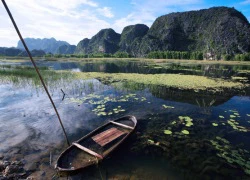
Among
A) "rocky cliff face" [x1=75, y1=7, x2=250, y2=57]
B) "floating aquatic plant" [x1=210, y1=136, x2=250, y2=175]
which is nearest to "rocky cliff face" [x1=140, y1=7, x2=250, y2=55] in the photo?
"rocky cliff face" [x1=75, y1=7, x2=250, y2=57]

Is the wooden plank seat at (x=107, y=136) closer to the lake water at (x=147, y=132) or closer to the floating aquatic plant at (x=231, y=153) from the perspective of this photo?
the lake water at (x=147, y=132)

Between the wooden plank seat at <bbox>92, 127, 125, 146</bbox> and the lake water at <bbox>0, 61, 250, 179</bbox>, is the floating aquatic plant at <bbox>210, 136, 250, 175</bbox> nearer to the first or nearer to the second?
the lake water at <bbox>0, 61, 250, 179</bbox>

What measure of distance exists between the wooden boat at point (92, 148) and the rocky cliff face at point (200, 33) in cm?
10767

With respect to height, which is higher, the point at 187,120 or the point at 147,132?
the point at 187,120

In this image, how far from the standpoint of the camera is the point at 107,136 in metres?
8.23

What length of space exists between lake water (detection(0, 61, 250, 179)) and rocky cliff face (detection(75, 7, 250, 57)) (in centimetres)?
10134

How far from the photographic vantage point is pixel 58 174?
6.18 m

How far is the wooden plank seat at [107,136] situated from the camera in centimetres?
778

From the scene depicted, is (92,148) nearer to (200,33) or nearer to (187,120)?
(187,120)

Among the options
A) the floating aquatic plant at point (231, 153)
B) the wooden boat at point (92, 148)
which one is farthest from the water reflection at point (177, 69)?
the wooden boat at point (92, 148)

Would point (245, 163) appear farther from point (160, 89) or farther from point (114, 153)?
point (160, 89)

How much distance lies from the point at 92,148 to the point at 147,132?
3.11 m

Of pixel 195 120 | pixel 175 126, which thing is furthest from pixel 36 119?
pixel 195 120

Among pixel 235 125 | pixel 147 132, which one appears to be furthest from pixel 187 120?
pixel 147 132
